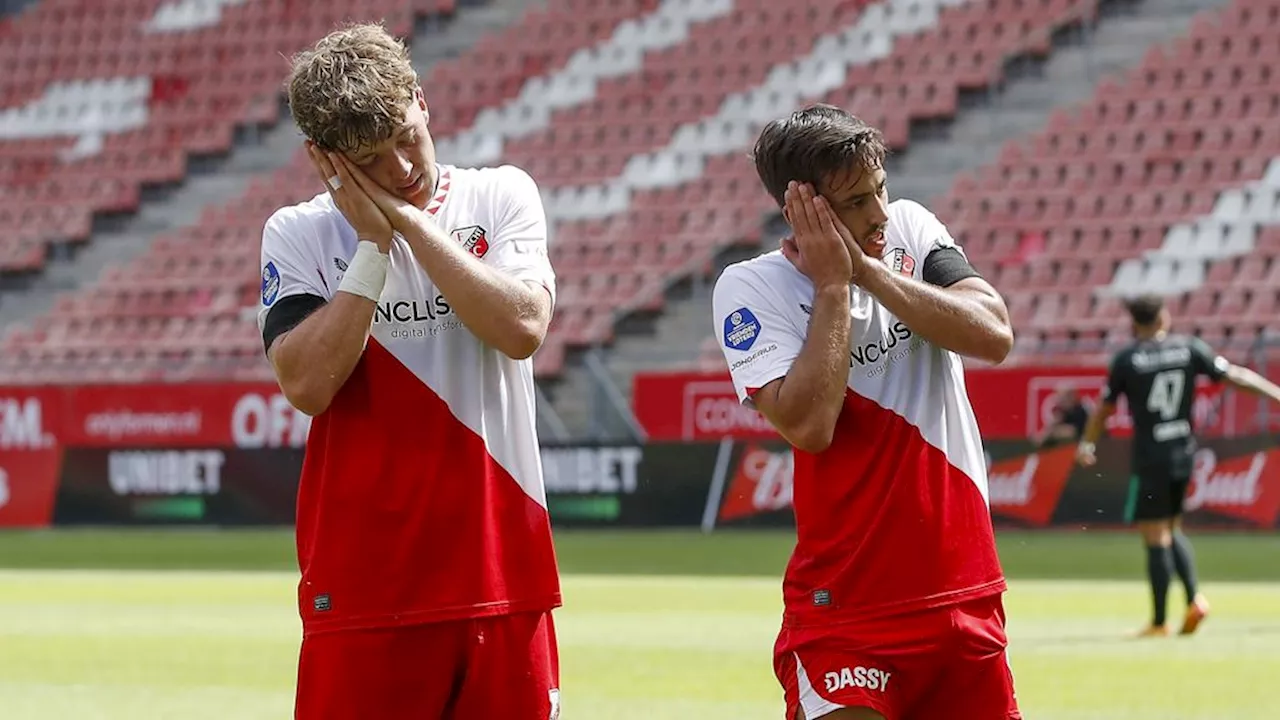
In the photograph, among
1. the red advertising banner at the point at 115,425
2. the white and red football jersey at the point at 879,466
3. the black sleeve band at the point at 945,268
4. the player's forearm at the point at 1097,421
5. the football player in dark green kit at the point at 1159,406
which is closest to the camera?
the white and red football jersey at the point at 879,466

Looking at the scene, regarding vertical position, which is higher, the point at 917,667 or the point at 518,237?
the point at 518,237

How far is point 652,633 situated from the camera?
13.7m

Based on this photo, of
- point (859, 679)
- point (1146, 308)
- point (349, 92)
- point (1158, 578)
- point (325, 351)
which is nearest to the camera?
point (349, 92)

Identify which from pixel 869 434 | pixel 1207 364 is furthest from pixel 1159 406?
pixel 869 434

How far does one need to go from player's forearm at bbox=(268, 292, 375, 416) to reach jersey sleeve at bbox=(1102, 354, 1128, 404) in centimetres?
1011

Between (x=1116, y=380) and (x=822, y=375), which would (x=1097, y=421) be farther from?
(x=822, y=375)

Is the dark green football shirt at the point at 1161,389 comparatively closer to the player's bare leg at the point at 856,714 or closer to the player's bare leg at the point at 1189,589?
the player's bare leg at the point at 1189,589

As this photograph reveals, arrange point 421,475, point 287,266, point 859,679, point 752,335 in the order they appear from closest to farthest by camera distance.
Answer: point 421,475
point 287,266
point 859,679
point 752,335

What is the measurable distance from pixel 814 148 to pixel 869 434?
2.12 feet

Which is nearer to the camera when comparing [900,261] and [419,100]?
[419,100]

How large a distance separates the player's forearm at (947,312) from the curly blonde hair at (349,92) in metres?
1.07

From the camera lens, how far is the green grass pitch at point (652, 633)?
1032cm

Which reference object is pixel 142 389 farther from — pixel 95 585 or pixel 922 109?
pixel 922 109

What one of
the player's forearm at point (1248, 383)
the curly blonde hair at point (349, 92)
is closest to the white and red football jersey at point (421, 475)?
the curly blonde hair at point (349, 92)
